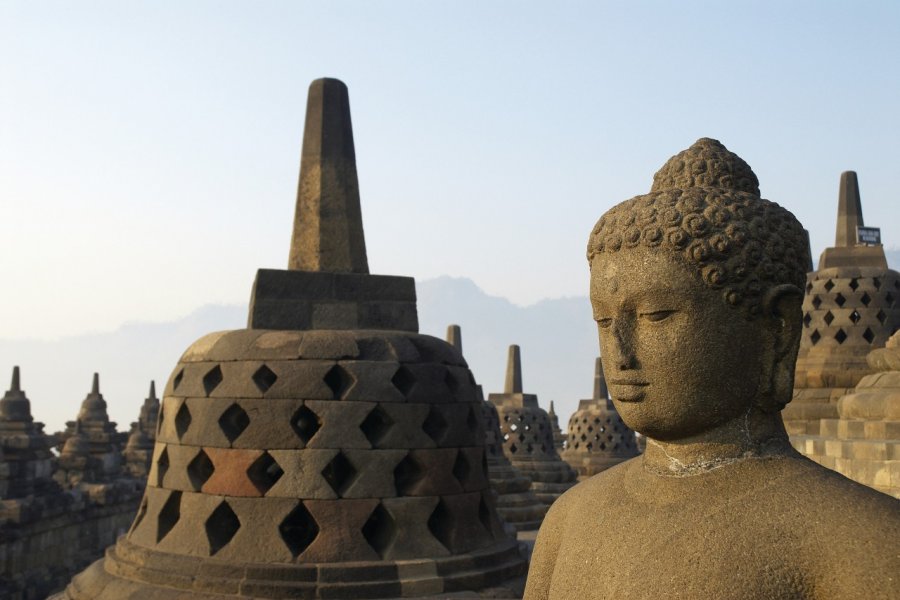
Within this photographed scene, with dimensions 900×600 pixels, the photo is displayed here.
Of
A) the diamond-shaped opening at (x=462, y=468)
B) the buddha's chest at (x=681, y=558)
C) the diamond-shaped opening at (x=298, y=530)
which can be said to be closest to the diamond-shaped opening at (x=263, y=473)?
the diamond-shaped opening at (x=298, y=530)

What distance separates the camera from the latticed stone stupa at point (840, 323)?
9.44 meters

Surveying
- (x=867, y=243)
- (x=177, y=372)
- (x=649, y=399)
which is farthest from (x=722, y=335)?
(x=867, y=243)

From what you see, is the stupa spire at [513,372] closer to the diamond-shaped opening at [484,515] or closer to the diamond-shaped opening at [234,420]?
the diamond-shaped opening at [484,515]

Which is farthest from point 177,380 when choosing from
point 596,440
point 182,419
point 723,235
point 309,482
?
point 596,440

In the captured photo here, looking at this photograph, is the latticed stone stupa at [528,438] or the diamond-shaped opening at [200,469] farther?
the latticed stone stupa at [528,438]

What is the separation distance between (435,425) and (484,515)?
75 centimetres

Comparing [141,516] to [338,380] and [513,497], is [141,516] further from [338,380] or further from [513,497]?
[513,497]

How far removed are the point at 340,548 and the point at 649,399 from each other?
334 cm

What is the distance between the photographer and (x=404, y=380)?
5.57 m

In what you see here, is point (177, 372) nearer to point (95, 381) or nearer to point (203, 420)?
point (203, 420)

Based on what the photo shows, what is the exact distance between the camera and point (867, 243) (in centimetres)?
1098

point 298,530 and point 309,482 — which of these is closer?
point 309,482

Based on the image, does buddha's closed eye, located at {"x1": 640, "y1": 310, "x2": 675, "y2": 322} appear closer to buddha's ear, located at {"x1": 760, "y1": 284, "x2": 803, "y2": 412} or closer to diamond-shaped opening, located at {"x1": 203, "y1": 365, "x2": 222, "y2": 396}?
buddha's ear, located at {"x1": 760, "y1": 284, "x2": 803, "y2": 412}

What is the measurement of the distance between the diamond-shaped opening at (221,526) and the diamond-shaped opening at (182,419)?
0.64 m
